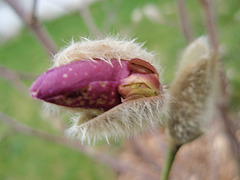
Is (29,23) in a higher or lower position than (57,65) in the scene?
higher

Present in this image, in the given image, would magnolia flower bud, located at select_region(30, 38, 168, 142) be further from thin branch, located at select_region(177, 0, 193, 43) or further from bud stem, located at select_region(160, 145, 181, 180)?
thin branch, located at select_region(177, 0, 193, 43)

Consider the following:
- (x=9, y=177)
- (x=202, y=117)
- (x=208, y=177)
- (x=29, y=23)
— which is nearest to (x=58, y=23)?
(x=9, y=177)

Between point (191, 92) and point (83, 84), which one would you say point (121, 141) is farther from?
point (83, 84)

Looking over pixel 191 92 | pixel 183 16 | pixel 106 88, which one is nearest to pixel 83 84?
pixel 106 88

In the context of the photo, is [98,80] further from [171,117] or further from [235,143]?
[235,143]

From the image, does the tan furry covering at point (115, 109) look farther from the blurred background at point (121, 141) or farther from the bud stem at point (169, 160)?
the blurred background at point (121, 141)

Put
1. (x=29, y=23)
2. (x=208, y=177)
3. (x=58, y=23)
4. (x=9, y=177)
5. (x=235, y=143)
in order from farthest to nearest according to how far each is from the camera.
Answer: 1. (x=58, y=23)
2. (x=9, y=177)
3. (x=208, y=177)
4. (x=235, y=143)
5. (x=29, y=23)

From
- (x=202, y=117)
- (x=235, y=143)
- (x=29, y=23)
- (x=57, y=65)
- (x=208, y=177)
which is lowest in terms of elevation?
(x=208, y=177)

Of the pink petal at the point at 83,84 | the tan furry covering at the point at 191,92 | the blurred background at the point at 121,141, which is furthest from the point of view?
the blurred background at the point at 121,141

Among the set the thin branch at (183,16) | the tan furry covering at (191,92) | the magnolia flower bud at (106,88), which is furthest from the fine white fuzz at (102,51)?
Answer: the thin branch at (183,16)
